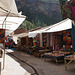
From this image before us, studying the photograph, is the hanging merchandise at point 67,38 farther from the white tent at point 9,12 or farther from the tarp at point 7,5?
the tarp at point 7,5

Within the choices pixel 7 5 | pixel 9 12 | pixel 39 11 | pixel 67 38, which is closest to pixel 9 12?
pixel 9 12

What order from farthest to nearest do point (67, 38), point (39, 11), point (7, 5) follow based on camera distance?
point (39, 11) < point (67, 38) < point (7, 5)

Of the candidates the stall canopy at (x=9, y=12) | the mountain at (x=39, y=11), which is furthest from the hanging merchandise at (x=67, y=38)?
the mountain at (x=39, y=11)

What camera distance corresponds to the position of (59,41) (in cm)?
1084

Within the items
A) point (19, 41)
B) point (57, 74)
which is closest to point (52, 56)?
point (57, 74)

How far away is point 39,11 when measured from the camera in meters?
54.5

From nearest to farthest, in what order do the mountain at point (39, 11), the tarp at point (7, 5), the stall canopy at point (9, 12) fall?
1. the tarp at point (7, 5)
2. the stall canopy at point (9, 12)
3. the mountain at point (39, 11)

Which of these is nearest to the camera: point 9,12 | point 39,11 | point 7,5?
point 7,5

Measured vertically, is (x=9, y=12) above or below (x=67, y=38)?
above

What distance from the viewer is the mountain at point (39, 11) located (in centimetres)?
5281

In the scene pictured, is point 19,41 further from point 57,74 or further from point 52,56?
point 57,74

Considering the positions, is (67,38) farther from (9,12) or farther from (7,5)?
(7,5)

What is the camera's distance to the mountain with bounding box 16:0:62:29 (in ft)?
173

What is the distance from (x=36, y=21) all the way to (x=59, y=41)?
42.2 meters
